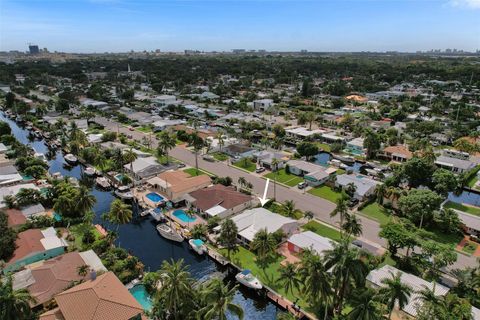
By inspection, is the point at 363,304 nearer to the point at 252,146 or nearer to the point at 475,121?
the point at 252,146

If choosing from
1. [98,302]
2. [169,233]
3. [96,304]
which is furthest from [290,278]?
[169,233]

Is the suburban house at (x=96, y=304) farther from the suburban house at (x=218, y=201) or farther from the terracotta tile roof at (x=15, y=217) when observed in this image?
the terracotta tile roof at (x=15, y=217)


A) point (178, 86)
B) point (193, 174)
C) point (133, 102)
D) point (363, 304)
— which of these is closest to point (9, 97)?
point (133, 102)

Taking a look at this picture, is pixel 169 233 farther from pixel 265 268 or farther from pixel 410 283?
pixel 410 283

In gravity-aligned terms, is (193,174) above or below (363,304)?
below

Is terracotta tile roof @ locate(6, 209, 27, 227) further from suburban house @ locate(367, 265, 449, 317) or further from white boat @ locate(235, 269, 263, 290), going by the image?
suburban house @ locate(367, 265, 449, 317)

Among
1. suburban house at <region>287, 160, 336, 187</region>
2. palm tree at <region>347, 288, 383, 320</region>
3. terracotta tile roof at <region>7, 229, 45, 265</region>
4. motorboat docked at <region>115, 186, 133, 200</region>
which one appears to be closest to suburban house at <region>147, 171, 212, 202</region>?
motorboat docked at <region>115, 186, 133, 200</region>
